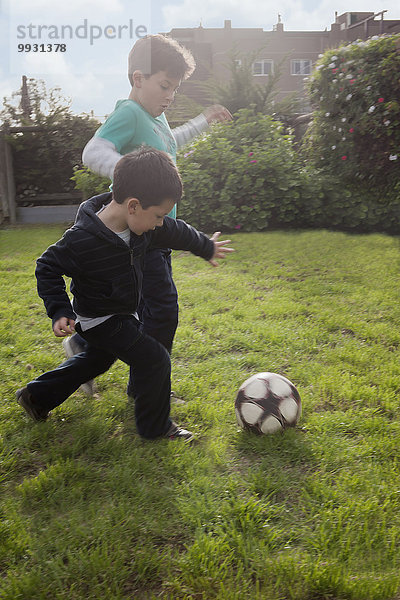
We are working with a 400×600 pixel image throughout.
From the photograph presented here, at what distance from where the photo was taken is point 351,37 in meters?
31.5

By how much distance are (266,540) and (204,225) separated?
259 inches

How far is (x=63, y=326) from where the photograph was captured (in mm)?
2256

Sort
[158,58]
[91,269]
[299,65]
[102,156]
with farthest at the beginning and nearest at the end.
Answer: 1. [299,65]
2. [158,58]
3. [102,156]
4. [91,269]

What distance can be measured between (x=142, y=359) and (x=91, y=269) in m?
0.48

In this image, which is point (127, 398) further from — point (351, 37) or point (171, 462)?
point (351, 37)

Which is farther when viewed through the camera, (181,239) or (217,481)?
(181,239)

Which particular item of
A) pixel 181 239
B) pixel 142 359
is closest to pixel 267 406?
Result: pixel 142 359

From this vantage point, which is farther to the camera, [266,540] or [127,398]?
[127,398]

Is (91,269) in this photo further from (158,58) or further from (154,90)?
(158,58)

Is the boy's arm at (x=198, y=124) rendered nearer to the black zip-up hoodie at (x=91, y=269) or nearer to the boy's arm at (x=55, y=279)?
the black zip-up hoodie at (x=91, y=269)

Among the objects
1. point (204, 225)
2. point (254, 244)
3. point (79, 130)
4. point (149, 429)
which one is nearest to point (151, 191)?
point (149, 429)

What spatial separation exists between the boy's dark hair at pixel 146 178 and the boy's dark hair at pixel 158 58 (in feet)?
2.24

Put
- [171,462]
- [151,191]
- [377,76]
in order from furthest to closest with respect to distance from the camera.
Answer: [377,76] → [171,462] → [151,191]

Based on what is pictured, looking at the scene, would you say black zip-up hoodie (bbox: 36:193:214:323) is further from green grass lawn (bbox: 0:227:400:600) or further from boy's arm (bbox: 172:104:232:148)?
Result: boy's arm (bbox: 172:104:232:148)
